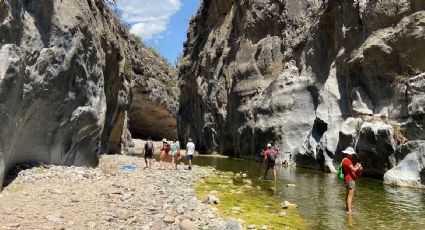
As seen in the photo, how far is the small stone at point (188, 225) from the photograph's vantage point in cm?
965

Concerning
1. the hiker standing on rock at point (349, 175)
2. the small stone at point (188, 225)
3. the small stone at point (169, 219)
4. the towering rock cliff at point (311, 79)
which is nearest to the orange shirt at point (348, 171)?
the hiker standing on rock at point (349, 175)

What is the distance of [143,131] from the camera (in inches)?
3088

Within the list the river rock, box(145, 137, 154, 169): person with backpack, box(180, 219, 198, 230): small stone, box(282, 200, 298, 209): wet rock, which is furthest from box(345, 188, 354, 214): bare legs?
box(145, 137, 154, 169): person with backpack

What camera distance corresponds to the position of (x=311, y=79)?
109ft

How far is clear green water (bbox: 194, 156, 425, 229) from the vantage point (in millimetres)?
11289

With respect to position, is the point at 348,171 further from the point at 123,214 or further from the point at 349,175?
the point at 123,214

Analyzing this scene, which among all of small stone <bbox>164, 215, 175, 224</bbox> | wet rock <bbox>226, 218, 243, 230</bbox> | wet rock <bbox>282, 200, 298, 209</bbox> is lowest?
wet rock <bbox>226, 218, 243, 230</bbox>

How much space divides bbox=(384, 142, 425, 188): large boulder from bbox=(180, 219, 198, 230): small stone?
1211 centimetres

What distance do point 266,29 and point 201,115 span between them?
1533 centimetres

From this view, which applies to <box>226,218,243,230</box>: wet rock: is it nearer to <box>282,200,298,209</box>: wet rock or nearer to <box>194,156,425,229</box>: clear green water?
<box>194,156,425,229</box>: clear green water

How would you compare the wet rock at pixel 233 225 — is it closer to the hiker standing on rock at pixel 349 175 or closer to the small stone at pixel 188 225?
the small stone at pixel 188 225

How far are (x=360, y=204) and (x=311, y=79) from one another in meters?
20.3

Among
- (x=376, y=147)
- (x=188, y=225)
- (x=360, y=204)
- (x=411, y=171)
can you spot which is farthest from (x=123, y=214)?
(x=376, y=147)

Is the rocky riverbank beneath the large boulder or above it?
beneath
